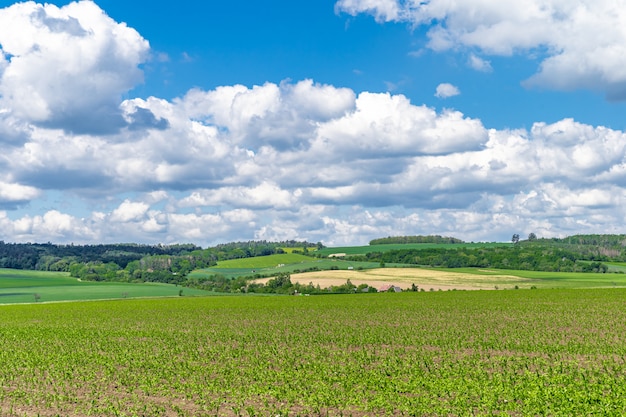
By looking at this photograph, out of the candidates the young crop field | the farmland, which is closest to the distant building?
the farmland

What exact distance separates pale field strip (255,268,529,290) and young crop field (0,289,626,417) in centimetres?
5660

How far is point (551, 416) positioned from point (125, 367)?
24.3 meters

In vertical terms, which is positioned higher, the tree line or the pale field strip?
the tree line

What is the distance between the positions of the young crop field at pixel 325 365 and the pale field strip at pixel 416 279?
5660 cm

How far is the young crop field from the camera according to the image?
938 inches

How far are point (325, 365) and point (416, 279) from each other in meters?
103

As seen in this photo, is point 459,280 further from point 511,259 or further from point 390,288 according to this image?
point 511,259

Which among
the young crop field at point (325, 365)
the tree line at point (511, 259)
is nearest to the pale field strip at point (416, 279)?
the tree line at point (511, 259)

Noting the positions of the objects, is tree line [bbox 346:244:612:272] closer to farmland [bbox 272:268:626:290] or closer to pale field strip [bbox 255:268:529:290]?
farmland [bbox 272:268:626:290]

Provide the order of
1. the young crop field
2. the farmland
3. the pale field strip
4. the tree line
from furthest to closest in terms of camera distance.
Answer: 1. the tree line
2. the pale field strip
3. the farmland
4. the young crop field

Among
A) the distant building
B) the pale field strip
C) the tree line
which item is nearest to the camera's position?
the distant building

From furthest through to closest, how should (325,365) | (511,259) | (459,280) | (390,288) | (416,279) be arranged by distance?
(511,259) < (416,279) < (459,280) < (390,288) < (325,365)

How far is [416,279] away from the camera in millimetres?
132375

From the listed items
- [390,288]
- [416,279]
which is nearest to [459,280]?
[416,279]
